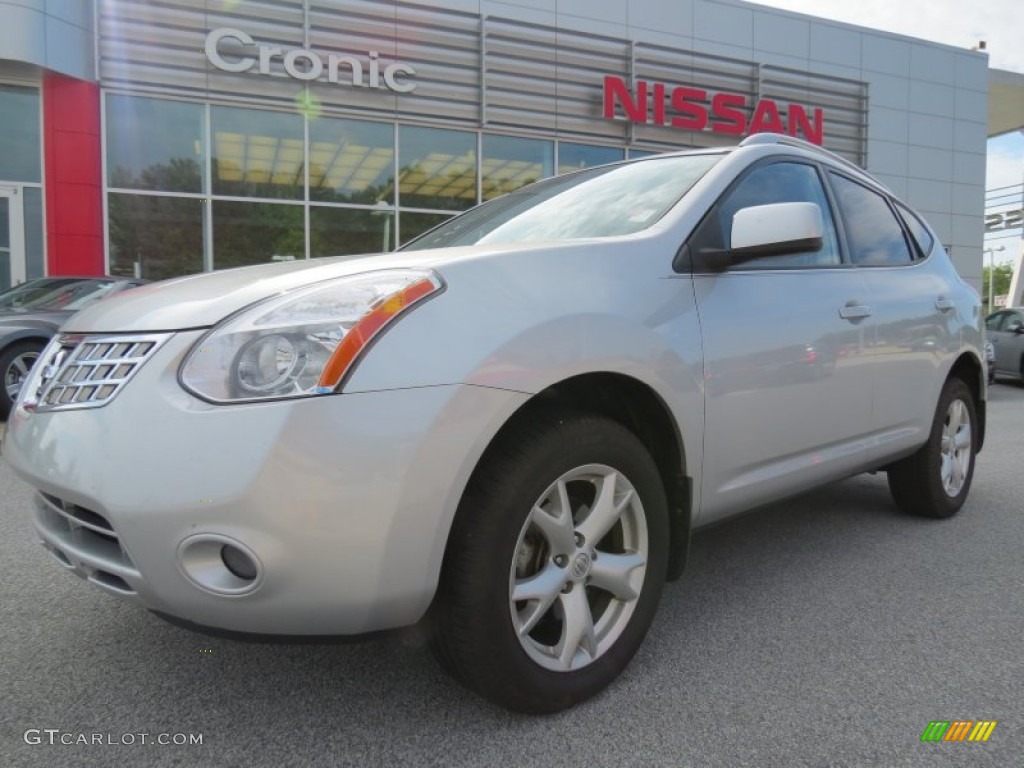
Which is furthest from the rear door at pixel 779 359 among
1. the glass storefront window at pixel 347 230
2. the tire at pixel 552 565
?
the glass storefront window at pixel 347 230

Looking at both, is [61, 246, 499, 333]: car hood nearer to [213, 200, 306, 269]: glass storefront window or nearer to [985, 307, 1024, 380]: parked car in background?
[213, 200, 306, 269]: glass storefront window

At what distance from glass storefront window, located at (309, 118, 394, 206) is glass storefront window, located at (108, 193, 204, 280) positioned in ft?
6.15

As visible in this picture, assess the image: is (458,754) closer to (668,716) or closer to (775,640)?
(668,716)

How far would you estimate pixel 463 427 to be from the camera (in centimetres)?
166

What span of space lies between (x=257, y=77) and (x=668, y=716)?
462 inches

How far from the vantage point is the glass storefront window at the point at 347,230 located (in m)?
11.9

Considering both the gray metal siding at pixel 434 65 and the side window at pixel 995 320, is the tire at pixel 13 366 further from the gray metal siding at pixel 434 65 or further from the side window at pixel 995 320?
the side window at pixel 995 320

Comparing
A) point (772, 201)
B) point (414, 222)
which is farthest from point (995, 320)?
point (772, 201)

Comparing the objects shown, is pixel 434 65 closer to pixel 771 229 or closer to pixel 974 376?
pixel 974 376

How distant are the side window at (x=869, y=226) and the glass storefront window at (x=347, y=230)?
9235 millimetres

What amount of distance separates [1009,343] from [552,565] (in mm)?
14614

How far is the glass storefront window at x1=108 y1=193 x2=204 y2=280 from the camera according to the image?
1095 cm

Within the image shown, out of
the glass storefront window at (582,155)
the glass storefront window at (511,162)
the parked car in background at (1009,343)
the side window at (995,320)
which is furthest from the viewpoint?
the side window at (995,320)

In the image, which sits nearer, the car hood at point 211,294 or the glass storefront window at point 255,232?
the car hood at point 211,294
